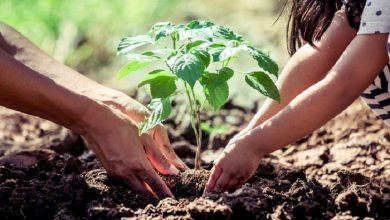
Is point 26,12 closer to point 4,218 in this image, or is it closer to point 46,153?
point 46,153

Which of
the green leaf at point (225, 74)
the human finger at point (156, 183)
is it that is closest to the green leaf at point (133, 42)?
the green leaf at point (225, 74)

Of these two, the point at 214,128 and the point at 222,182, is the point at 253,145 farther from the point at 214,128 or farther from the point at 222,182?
the point at 214,128

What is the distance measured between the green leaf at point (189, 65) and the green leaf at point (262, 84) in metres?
0.15

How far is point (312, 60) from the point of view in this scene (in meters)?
2.81

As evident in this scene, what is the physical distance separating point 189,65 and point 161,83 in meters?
0.17

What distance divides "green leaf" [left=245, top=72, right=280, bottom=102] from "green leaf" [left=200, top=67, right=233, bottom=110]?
0.06 m

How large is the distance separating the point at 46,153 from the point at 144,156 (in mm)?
587

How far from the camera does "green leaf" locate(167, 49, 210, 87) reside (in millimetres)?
2178

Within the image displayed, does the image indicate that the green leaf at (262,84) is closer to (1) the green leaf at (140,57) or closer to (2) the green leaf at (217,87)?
(2) the green leaf at (217,87)

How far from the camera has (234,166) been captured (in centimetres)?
Answer: 230

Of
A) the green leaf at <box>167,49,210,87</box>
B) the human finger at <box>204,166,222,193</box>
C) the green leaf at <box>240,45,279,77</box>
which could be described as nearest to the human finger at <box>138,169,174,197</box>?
the human finger at <box>204,166,222,193</box>

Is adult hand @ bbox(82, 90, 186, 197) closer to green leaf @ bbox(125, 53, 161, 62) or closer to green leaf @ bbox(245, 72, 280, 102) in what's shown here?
green leaf @ bbox(125, 53, 161, 62)

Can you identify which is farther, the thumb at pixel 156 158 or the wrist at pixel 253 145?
the thumb at pixel 156 158

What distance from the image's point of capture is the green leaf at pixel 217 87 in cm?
229
